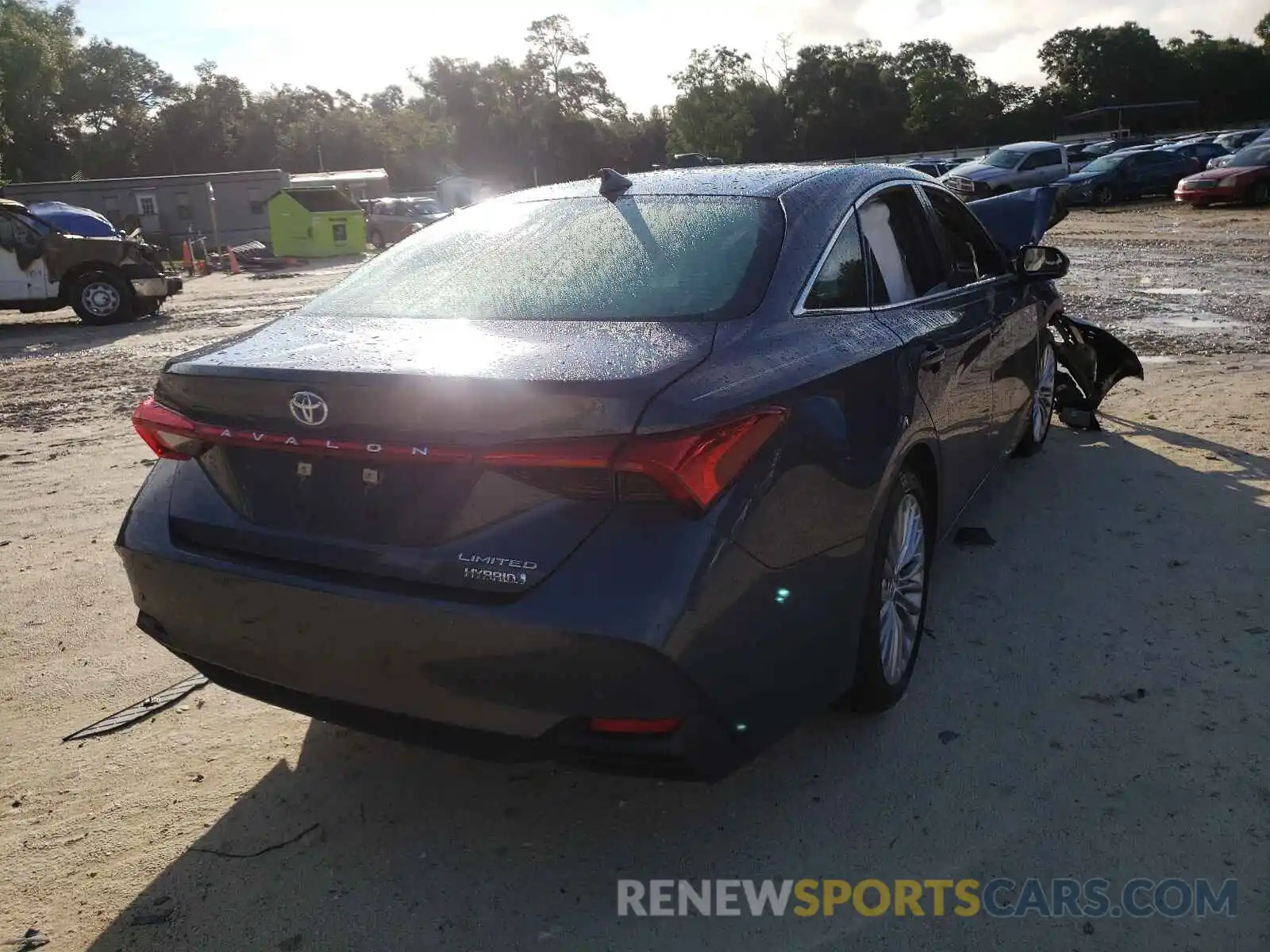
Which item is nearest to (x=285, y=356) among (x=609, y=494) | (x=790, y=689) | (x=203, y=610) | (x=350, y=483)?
(x=350, y=483)

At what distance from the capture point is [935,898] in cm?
248

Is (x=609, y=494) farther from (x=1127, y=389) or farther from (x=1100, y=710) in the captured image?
(x=1127, y=389)

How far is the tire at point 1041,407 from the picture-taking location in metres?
5.67

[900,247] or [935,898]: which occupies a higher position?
[900,247]

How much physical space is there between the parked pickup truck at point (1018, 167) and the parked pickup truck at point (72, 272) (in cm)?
1968

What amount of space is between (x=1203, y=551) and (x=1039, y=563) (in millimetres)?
699

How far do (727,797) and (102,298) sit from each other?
16.2 metres

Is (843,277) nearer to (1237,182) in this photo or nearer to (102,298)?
(102,298)

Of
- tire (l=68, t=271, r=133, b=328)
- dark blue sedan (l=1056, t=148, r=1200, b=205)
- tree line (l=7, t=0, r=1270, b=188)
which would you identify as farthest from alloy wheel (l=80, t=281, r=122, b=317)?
tree line (l=7, t=0, r=1270, b=188)

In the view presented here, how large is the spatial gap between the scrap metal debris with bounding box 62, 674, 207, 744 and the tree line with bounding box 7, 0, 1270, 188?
221 feet

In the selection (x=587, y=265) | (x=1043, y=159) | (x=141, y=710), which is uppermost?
(x=1043, y=159)

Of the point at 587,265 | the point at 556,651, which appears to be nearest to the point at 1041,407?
the point at 587,265

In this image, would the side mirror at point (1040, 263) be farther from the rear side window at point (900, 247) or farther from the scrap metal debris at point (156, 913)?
the scrap metal debris at point (156, 913)

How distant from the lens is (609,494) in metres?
2.21
